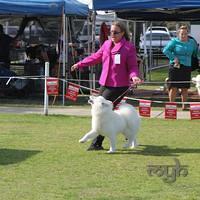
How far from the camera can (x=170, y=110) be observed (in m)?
12.1

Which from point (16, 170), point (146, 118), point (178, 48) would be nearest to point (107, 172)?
point (16, 170)

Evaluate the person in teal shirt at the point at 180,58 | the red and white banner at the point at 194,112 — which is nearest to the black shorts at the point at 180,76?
the person in teal shirt at the point at 180,58

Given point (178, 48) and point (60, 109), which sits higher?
point (178, 48)

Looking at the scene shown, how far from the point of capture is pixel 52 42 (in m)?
22.2

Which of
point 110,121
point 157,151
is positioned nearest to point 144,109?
point 157,151

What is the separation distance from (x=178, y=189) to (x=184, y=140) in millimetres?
3642

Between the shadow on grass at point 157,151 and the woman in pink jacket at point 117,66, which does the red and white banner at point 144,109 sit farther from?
the woman in pink jacket at point 117,66

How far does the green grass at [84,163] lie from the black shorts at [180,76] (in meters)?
2.16

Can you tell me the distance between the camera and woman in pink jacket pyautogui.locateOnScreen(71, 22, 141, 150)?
29.1 ft

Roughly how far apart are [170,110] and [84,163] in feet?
14.9

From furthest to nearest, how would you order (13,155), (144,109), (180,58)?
(180,58) < (144,109) < (13,155)

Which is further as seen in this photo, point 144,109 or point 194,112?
point 144,109

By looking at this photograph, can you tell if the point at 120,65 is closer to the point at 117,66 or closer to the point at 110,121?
the point at 117,66

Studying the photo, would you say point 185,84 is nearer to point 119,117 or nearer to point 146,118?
point 146,118
